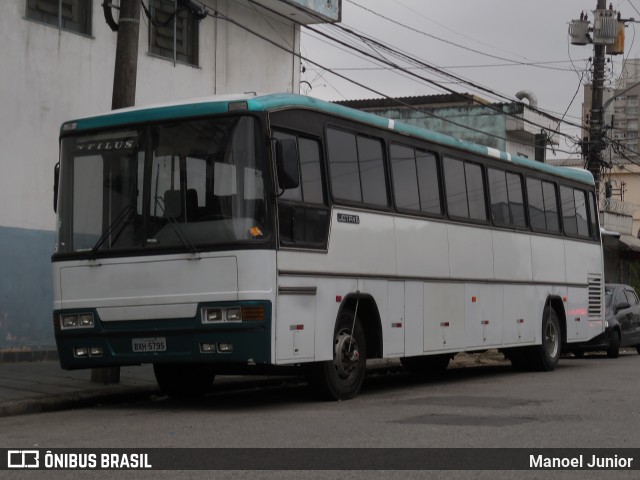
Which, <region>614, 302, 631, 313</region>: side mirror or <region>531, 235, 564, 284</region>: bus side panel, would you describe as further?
<region>614, 302, 631, 313</region>: side mirror

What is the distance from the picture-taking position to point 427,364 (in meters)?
19.4

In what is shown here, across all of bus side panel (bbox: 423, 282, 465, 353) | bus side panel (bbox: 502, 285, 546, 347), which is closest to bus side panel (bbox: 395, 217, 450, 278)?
bus side panel (bbox: 423, 282, 465, 353)

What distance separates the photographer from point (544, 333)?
19.6 meters

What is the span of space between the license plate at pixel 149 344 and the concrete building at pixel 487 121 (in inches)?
1205

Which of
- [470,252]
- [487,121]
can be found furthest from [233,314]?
[487,121]

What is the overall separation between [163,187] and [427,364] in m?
8.25

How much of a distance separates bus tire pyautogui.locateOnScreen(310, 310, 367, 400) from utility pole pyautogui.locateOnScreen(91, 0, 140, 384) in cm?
312

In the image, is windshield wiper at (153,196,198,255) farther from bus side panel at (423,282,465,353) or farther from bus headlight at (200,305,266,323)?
bus side panel at (423,282,465,353)

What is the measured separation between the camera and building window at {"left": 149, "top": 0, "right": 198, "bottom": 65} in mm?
21531

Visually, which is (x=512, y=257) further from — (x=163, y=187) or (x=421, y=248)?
(x=163, y=187)

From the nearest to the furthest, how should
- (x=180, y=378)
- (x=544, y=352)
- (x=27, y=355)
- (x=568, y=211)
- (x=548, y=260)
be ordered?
(x=180, y=378), (x=27, y=355), (x=544, y=352), (x=548, y=260), (x=568, y=211)

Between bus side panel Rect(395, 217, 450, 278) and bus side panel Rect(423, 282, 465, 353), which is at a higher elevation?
bus side panel Rect(395, 217, 450, 278)

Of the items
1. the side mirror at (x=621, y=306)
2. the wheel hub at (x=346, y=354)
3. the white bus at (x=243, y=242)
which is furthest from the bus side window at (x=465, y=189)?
the side mirror at (x=621, y=306)

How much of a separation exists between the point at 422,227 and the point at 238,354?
445 centimetres
